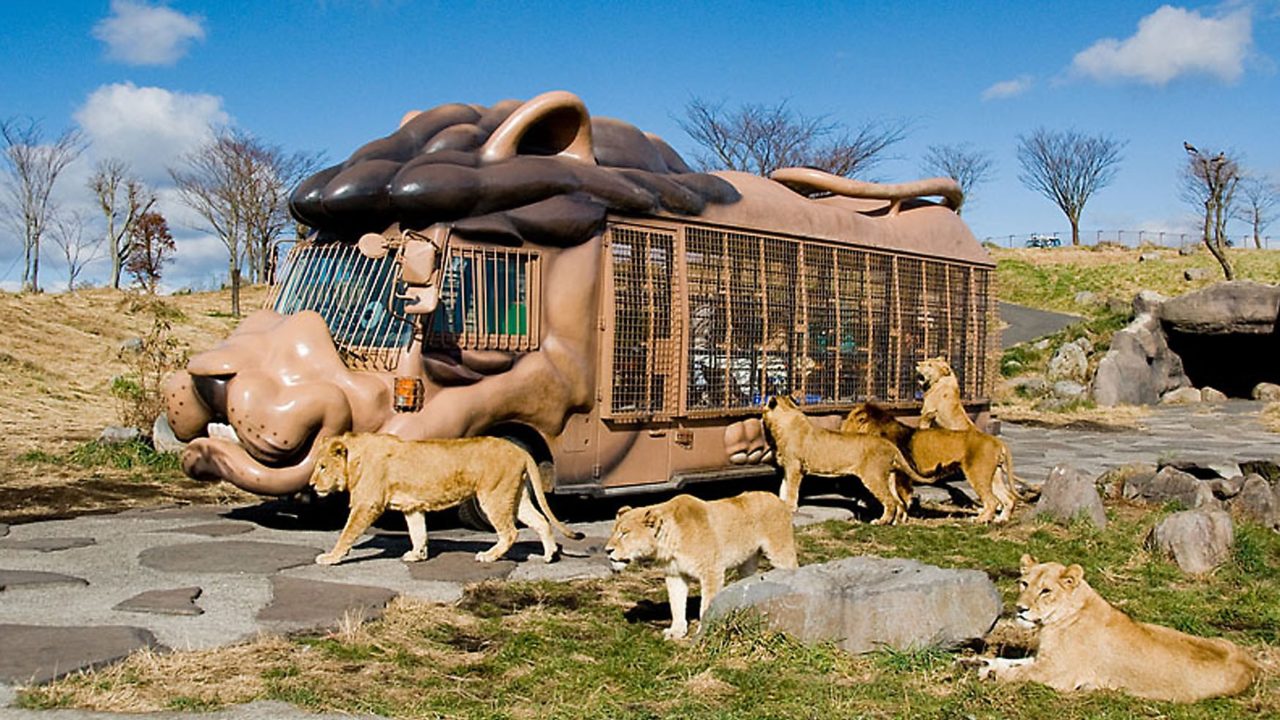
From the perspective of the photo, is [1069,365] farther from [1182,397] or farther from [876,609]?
[876,609]

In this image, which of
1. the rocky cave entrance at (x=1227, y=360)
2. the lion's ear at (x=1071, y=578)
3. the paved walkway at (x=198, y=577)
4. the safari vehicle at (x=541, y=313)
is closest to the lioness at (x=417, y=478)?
the paved walkway at (x=198, y=577)

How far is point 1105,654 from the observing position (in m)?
5.32

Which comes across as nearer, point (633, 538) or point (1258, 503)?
point (633, 538)

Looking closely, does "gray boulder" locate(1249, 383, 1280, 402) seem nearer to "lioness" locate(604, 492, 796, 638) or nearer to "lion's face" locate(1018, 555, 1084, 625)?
"lioness" locate(604, 492, 796, 638)

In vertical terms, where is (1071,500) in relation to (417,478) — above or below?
below

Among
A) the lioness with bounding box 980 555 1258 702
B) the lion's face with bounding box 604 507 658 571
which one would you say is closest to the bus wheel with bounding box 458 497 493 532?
the lion's face with bounding box 604 507 658 571

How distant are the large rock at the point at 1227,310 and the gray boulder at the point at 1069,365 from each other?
2.00 metres

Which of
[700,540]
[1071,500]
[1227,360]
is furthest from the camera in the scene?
[1227,360]

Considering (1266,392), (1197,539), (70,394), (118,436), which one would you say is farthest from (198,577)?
(1266,392)

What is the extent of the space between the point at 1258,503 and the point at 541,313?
21.9ft

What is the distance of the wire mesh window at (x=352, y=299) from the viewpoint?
8930 millimetres

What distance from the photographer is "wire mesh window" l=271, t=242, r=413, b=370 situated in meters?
8.93

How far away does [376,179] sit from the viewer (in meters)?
9.06

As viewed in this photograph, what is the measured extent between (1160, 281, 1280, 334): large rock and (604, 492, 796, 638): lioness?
22613 millimetres
